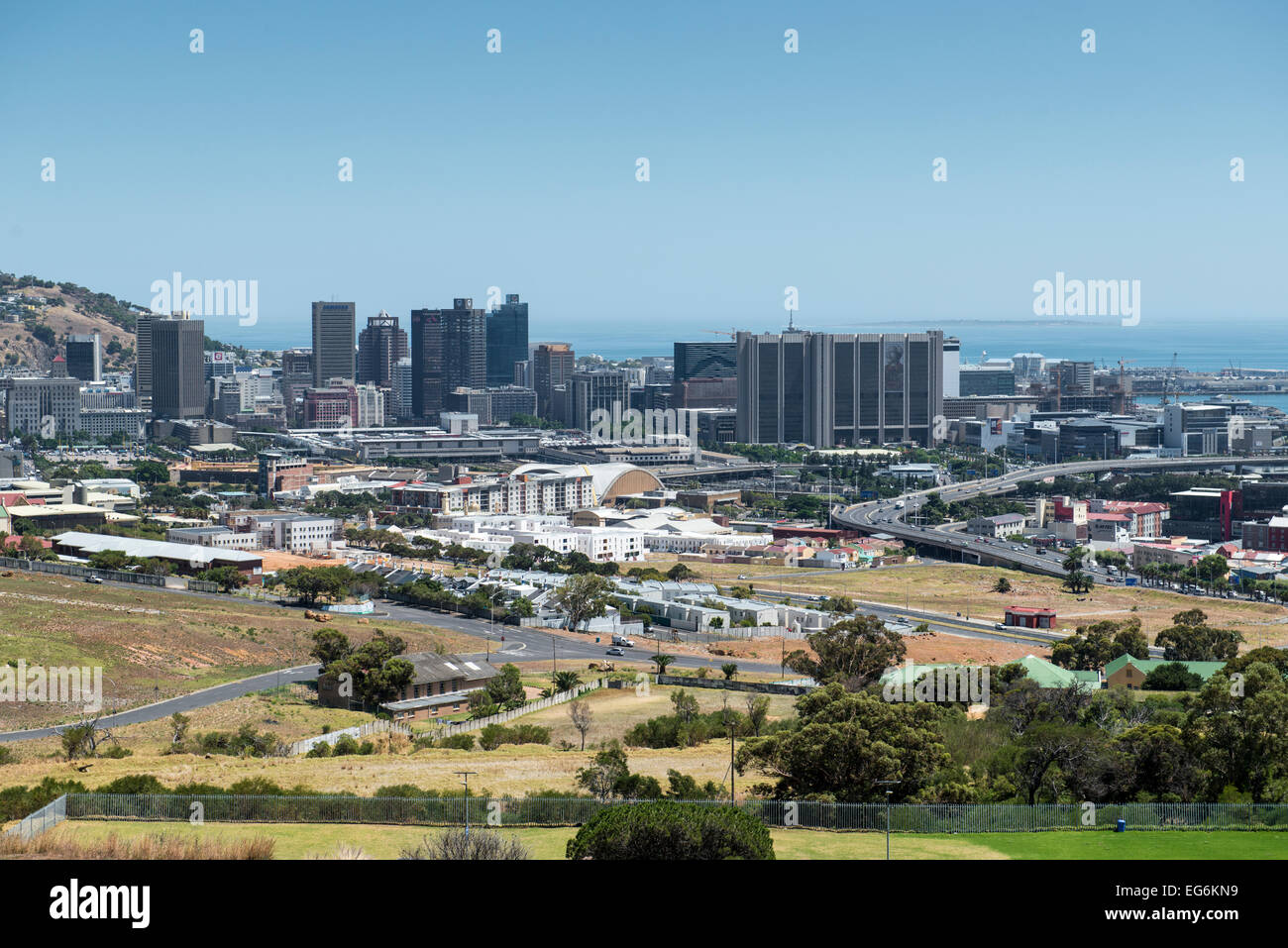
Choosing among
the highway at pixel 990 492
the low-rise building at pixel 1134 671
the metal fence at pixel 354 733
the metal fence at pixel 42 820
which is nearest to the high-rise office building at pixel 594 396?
the highway at pixel 990 492

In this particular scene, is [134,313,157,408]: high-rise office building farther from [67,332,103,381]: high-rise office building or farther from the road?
the road

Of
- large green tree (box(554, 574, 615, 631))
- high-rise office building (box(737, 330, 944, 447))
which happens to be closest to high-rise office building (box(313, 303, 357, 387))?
high-rise office building (box(737, 330, 944, 447))

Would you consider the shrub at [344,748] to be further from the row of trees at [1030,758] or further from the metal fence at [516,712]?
the row of trees at [1030,758]

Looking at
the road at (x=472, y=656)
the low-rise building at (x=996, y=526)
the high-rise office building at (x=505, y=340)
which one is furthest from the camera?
the high-rise office building at (x=505, y=340)

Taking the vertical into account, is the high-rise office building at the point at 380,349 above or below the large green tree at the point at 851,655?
above
